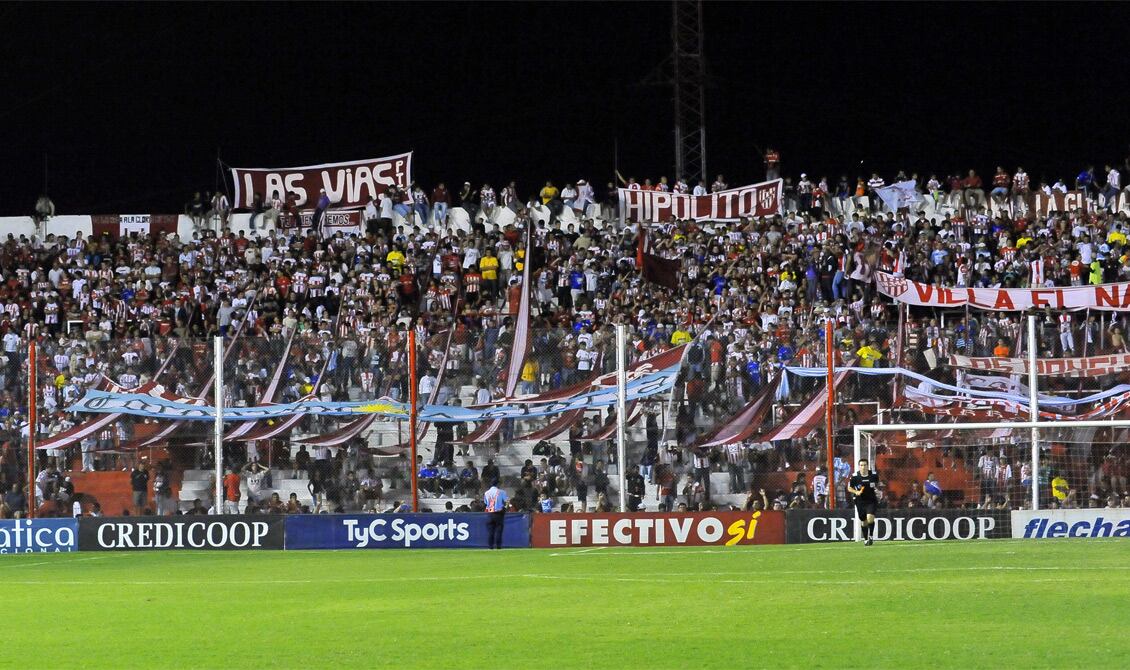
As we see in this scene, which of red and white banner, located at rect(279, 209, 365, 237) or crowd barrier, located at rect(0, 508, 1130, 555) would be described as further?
red and white banner, located at rect(279, 209, 365, 237)

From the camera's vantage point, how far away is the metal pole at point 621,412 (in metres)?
26.3

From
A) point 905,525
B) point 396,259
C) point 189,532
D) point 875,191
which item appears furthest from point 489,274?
point 905,525

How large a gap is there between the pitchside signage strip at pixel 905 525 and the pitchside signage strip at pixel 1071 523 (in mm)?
278

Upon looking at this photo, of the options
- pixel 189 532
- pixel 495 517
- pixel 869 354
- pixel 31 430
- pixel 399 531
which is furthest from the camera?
pixel 31 430

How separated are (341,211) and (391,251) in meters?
5.01

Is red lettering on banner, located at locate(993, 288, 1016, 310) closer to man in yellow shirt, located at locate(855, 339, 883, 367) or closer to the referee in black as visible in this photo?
man in yellow shirt, located at locate(855, 339, 883, 367)

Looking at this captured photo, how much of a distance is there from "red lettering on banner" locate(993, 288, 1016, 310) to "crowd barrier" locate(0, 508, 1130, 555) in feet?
29.2

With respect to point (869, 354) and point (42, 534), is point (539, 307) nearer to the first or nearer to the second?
point (869, 354)

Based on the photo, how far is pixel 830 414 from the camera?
26.6 metres

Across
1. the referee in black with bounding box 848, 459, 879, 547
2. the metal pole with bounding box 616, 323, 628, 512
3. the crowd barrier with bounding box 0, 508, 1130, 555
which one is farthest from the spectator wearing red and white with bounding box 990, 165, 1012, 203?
the referee in black with bounding box 848, 459, 879, 547

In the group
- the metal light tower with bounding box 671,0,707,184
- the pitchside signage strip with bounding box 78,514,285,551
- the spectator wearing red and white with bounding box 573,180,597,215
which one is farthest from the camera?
the metal light tower with bounding box 671,0,707,184

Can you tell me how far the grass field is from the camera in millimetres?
11047

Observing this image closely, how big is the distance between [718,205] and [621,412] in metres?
18.9

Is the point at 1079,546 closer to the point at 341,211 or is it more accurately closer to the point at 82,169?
the point at 341,211
